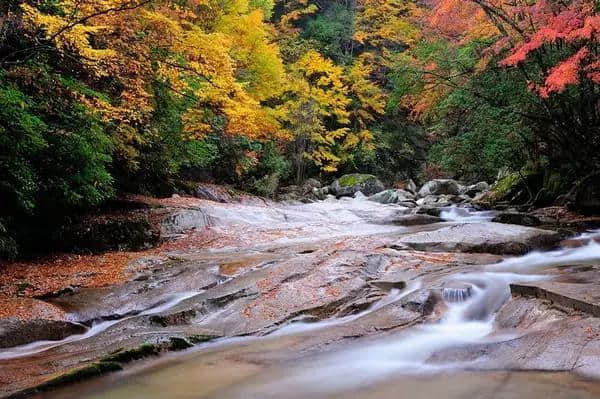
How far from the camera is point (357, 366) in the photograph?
153 inches

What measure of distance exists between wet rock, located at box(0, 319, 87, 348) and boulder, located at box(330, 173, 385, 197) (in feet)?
63.1

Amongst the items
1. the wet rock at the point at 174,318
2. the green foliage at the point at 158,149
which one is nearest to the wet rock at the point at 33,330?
the wet rock at the point at 174,318

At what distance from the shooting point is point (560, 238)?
795cm

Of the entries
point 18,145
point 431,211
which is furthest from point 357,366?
point 431,211

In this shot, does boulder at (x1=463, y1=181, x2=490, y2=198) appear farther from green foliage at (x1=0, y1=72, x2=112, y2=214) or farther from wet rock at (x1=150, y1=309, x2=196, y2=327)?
wet rock at (x1=150, y1=309, x2=196, y2=327)

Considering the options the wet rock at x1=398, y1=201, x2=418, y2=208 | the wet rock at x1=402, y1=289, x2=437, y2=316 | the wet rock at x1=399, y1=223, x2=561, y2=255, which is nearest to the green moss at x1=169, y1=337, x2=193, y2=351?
the wet rock at x1=402, y1=289, x2=437, y2=316

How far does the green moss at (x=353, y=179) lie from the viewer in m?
24.1

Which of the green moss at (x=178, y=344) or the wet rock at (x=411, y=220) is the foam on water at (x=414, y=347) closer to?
the green moss at (x=178, y=344)

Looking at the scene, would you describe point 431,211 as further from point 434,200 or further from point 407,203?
point 407,203

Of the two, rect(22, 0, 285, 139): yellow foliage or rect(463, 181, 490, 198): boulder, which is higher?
rect(22, 0, 285, 139): yellow foliage

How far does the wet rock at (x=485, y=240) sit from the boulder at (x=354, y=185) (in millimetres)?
15296

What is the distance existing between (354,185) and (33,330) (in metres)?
20.1

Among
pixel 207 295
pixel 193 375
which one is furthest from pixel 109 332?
pixel 193 375

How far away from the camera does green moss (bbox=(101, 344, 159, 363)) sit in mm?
3768
